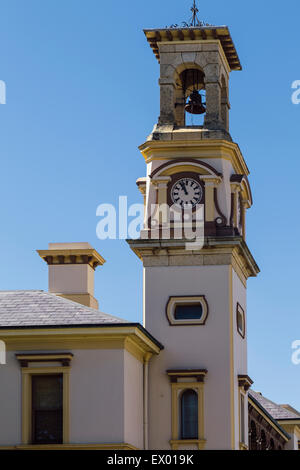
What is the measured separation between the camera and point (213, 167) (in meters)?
54.7

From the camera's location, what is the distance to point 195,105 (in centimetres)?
5738

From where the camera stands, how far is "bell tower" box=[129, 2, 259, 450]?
52844 mm

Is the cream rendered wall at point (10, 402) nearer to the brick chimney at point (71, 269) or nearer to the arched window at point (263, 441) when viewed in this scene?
the brick chimney at point (71, 269)

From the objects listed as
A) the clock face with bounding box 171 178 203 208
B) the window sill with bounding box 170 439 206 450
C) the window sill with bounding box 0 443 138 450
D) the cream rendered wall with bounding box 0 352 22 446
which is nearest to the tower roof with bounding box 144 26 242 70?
the clock face with bounding box 171 178 203 208

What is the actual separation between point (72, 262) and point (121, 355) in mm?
15078

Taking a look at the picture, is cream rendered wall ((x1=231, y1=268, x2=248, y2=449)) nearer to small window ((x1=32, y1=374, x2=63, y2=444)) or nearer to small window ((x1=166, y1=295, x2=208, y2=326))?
small window ((x1=166, y1=295, x2=208, y2=326))

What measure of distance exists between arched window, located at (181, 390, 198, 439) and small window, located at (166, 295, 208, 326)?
248 cm

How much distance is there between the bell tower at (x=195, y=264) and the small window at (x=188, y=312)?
0.04 metres

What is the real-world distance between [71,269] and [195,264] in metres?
10.5

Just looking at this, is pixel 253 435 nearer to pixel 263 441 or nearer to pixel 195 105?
pixel 263 441

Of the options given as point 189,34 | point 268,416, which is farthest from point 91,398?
point 268,416

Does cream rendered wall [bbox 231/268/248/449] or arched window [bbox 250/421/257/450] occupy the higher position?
cream rendered wall [bbox 231/268/248/449]
